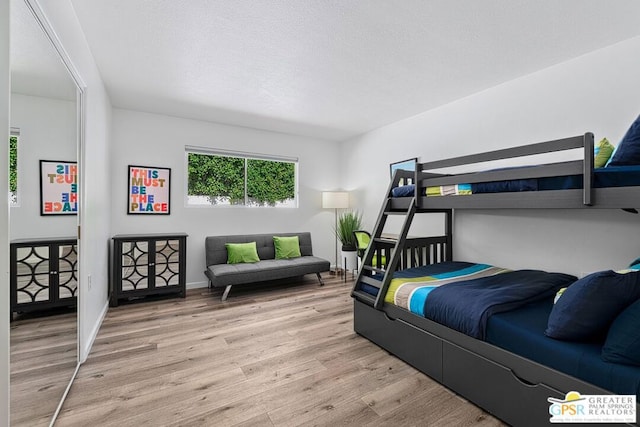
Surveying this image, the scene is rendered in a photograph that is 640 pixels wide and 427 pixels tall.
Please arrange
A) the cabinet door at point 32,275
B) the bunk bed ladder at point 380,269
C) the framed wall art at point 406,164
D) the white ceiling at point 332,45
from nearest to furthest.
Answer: the cabinet door at point 32,275 → the white ceiling at point 332,45 → the bunk bed ladder at point 380,269 → the framed wall art at point 406,164

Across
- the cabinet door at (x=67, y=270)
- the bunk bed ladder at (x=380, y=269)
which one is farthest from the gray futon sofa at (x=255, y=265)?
the cabinet door at (x=67, y=270)

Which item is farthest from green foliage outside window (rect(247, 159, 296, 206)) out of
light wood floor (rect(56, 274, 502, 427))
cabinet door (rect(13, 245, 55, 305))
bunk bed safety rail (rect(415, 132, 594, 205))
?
cabinet door (rect(13, 245, 55, 305))

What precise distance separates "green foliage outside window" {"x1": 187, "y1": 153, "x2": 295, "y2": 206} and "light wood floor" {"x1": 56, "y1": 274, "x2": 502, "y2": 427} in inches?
75.8

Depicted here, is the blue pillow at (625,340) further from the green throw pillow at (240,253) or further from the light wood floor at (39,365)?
the green throw pillow at (240,253)

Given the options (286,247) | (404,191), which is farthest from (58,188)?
(286,247)

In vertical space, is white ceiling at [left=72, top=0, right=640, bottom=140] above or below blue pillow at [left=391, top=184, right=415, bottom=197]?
above

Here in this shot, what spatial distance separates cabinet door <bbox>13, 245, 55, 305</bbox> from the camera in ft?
4.09

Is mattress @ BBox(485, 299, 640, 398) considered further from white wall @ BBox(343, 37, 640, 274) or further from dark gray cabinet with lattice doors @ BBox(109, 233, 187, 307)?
dark gray cabinet with lattice doors @ BBox(109, 233, 187, 307)

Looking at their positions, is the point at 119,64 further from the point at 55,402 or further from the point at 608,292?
the point at 608,292

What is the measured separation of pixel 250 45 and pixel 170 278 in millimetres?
2863

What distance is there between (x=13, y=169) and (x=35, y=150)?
0.89 feet

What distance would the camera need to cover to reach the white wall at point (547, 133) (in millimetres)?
2242

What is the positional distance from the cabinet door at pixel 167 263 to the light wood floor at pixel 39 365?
1.68m

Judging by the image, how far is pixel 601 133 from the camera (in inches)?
91.4
